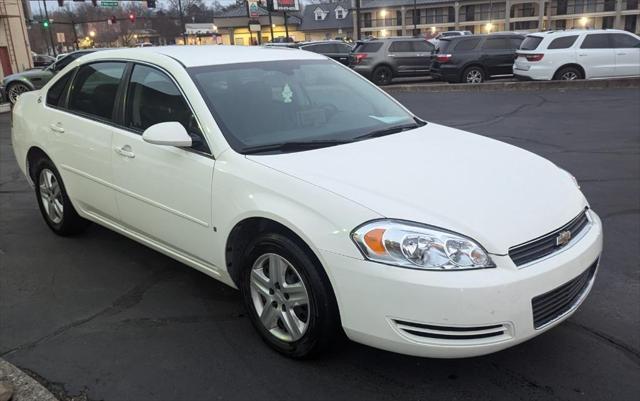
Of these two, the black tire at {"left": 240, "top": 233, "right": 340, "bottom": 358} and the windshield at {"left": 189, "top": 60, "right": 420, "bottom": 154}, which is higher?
the windshield at {"left": 189, "top": 60, "right": 420, "bottom": 154}

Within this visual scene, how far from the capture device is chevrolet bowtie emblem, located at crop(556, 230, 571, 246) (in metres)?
2.76

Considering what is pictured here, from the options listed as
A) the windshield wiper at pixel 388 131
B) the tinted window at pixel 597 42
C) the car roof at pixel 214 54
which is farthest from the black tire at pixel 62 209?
the tinted window at pixel 597 42

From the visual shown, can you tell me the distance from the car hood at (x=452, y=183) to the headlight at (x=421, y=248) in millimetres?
47

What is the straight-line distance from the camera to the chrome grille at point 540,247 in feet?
8.41

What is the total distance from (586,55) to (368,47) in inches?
286

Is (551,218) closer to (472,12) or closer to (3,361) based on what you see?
(3,361)

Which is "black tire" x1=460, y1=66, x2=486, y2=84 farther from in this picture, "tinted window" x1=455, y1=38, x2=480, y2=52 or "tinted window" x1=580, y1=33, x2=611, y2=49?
"tinted window" x1=580, y1=33, x2=611, y2=49

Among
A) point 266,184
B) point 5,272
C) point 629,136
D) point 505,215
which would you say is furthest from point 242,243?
point 629,136

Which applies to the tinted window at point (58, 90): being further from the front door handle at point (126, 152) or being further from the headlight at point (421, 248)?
Result: the headlight at point (421, 248)

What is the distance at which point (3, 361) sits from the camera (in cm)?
306

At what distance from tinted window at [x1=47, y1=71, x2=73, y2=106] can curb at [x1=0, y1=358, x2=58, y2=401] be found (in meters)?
2.51

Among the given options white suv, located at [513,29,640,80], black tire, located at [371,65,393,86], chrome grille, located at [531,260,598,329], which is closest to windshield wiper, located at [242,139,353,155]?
chrome grille, located at [531,260,598,329]

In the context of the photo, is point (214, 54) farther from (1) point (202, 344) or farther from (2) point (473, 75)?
(2) point (473, 75)

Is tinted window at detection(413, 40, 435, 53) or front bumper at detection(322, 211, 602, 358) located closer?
front bumper at detection(322, 211, 602, 358)
